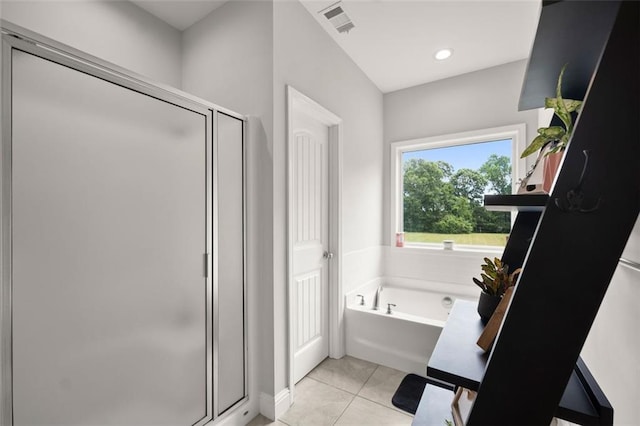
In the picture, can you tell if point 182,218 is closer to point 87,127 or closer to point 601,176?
point 87,127

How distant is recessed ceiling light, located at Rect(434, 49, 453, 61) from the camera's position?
2.56 m

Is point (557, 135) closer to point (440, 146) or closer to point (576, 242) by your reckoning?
point (576, 242)

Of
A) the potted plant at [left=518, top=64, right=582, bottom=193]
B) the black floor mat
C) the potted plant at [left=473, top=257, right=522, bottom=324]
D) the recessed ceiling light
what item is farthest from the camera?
the recessed ceiling light

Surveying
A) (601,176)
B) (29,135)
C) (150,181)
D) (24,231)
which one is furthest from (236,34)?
(601,176)

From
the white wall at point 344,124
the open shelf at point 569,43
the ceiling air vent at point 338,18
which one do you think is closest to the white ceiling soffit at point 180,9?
the white wall at point 344,124

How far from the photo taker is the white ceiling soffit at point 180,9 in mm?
2061

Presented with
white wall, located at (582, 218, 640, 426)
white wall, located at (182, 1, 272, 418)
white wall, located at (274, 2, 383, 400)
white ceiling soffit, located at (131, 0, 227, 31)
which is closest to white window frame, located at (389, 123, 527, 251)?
white wall, located at (274, 2, 383, 400)

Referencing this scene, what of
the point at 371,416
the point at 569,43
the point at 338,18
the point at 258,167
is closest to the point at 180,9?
the point at 338,18

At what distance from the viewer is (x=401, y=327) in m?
2.34

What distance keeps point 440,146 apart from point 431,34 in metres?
1.22

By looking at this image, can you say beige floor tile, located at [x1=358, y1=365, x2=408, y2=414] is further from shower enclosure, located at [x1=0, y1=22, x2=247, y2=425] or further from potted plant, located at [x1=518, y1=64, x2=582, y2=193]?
potted plant, located at [x1=518, y1=64, x2=582, y2=193]

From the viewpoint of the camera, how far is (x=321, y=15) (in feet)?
6.91

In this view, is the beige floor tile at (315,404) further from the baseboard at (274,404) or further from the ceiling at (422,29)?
the ceiling at (422,29)

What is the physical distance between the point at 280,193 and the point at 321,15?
1.39 metres
